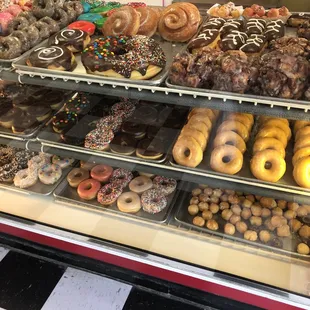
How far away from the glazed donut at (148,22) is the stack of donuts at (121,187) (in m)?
0.97

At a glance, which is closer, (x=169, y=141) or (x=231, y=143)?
(x=231, y=143)

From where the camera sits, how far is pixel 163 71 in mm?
1899

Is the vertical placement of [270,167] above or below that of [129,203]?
above

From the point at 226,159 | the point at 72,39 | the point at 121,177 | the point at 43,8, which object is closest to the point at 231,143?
the point at 226,159

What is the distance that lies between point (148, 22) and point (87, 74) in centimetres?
62

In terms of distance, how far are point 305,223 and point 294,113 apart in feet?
2.72

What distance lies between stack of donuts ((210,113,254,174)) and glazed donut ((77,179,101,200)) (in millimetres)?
936

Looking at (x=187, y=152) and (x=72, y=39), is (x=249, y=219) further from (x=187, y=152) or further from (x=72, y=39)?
(x=72, y=39)

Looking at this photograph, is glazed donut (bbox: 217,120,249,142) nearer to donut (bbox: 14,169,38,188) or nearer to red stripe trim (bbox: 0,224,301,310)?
red stripe trim (bbox: 0,224,301,310)

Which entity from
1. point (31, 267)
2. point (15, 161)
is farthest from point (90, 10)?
point (31, 267)

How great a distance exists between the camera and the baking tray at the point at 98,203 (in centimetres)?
228

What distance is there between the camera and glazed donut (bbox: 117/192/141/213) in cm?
233

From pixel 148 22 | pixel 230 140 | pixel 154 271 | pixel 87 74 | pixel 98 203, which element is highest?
pixel 148 22

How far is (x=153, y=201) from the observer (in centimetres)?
232
